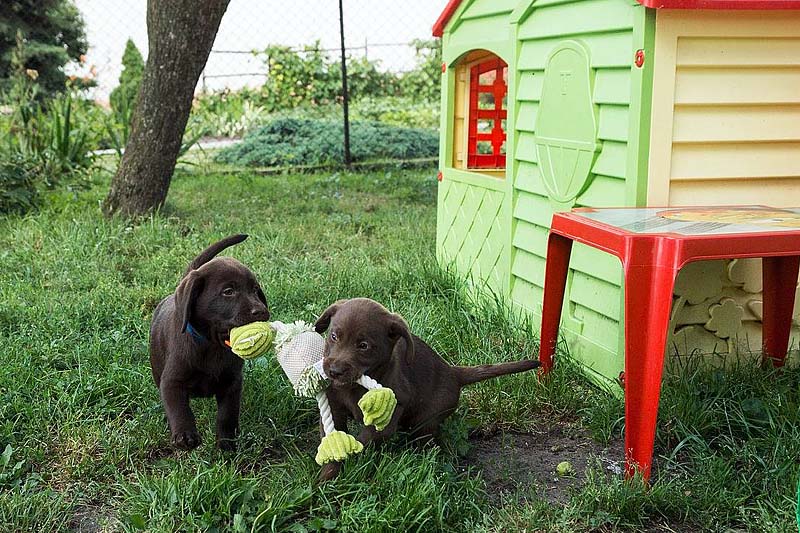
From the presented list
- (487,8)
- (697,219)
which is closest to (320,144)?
(487,8)

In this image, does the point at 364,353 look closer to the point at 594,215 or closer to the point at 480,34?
the point at 594,215

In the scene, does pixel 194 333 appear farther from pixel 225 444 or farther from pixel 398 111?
pixel 398 111

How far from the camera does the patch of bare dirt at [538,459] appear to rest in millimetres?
3248

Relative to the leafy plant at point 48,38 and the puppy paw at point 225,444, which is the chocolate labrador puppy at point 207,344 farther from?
the leafy plant at point 48,38

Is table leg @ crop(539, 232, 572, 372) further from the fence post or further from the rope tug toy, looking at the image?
the fence post

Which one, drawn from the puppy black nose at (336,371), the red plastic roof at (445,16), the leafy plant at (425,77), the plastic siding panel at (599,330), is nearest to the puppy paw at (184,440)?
the puppy black nose at (336,371)

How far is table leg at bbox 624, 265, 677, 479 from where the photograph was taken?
3.07 m

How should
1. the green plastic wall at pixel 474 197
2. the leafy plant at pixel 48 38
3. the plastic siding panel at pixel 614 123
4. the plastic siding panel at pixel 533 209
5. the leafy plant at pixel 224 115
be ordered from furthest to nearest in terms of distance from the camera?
the leafy plant at pixel 48 38 < the leafy plant at pixel 224 115 < the green plastic wall at pixel 474 197 < the plastic siding panel at pixel 533 209 < the plastic siding panel at pixel 614 123

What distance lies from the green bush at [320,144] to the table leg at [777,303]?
871cm

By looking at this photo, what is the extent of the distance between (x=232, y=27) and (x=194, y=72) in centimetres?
732

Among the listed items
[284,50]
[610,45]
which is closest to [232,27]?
[284,50]

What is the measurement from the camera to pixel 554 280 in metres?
4.00

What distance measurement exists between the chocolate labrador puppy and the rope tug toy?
10cm

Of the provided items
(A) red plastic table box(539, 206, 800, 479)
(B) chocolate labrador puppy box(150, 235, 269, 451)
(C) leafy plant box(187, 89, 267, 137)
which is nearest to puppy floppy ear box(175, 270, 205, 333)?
(B) chocolate labrador puppy box(150, 235, 269, 451)
